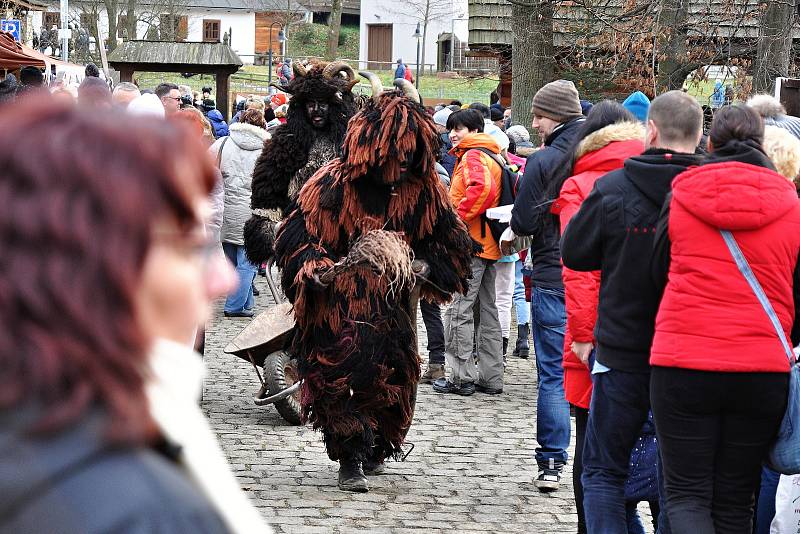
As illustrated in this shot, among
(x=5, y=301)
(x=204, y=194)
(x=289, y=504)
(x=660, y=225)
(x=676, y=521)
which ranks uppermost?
(x=204, y=194)

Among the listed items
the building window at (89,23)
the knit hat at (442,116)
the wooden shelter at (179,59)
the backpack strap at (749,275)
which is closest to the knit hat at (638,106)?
the backpack strap at (749,275)

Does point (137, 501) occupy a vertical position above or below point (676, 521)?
above

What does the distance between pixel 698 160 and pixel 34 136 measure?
3.54 metres

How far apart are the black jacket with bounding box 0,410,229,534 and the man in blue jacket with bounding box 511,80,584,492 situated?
16.8ft

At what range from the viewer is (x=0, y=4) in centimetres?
3164

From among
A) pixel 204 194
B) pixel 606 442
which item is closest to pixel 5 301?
pixel 204 194

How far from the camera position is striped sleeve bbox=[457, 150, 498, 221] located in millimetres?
8773

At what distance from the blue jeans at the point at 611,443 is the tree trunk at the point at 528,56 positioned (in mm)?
12925

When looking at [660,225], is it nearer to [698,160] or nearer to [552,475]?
[698,160]

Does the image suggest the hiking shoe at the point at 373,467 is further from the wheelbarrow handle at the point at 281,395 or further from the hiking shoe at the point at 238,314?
the hiking shoe at the point at 238,314

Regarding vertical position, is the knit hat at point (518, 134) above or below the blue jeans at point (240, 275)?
above

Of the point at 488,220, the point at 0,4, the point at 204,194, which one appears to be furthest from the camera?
the point at 0,4

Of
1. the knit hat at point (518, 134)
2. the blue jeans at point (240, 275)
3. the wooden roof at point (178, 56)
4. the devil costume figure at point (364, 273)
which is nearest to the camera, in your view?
the devil costume figure at point (364, 273)

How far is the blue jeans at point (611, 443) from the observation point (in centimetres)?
476
